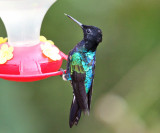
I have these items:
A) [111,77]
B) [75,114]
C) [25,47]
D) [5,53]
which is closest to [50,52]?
[25,47]

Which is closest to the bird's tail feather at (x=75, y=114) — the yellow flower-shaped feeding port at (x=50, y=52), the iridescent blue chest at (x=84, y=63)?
the iridescent blue chest at (x=84, y=63)

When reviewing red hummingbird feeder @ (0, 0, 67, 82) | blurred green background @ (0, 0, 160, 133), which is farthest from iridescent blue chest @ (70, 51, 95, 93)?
blurred green background @ (0, 0, 160, 133)

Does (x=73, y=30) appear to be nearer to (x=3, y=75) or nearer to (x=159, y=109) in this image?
(x=159, y=109)

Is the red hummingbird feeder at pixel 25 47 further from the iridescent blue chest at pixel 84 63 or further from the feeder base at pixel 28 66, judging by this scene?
the iridescent blue chest at pixel 84 63

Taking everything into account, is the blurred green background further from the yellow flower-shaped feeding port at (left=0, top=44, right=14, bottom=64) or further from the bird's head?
the yellow flower-shaped feeding port at (left=0, top=44, right=14, bottom=64)

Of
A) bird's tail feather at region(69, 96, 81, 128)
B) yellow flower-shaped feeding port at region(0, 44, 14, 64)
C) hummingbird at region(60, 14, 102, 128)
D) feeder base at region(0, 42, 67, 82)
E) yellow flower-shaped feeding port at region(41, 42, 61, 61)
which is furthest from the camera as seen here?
bird's tail feather at region(69, 96, 81, 128)

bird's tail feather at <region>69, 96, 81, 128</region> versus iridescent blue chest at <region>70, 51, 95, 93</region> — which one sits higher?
iridescent blue chest at <region>70, 51, 95, 93</region>

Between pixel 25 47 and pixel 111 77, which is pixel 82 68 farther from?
pixel 111 77
